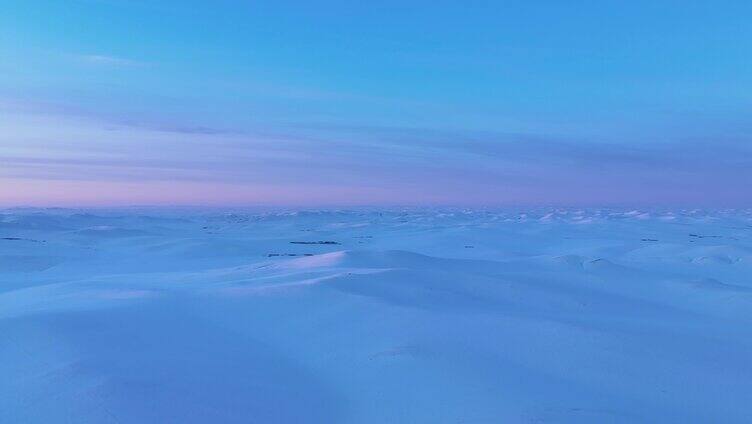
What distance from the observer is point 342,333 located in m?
5.07

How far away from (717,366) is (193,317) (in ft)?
14.2

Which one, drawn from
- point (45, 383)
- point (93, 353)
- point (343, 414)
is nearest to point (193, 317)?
point (93, 353)

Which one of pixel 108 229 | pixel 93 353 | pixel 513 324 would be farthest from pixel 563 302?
pixel 108 229

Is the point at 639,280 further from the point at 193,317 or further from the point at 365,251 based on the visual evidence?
the point at 193,317

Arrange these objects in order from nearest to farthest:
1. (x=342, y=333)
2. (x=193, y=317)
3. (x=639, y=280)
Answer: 1. (x=342, y=333)
2. (x=193, y=317)
3. (x=639, y=280)

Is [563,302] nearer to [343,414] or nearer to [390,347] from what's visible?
[390,347]

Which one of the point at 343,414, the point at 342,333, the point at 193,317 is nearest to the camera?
the point at 343,414

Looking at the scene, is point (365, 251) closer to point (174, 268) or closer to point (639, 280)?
point (174, 268)

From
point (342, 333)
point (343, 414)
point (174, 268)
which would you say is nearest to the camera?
point (343, 414)

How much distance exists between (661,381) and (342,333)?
7.99 feet

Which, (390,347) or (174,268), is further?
(174,268)

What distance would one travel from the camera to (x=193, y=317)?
5.58m

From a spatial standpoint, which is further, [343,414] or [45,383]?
[45,383]

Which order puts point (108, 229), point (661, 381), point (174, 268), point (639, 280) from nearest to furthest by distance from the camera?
point (661, 381)
point (639, 280)
point (174, 268)
point (108, 229)
